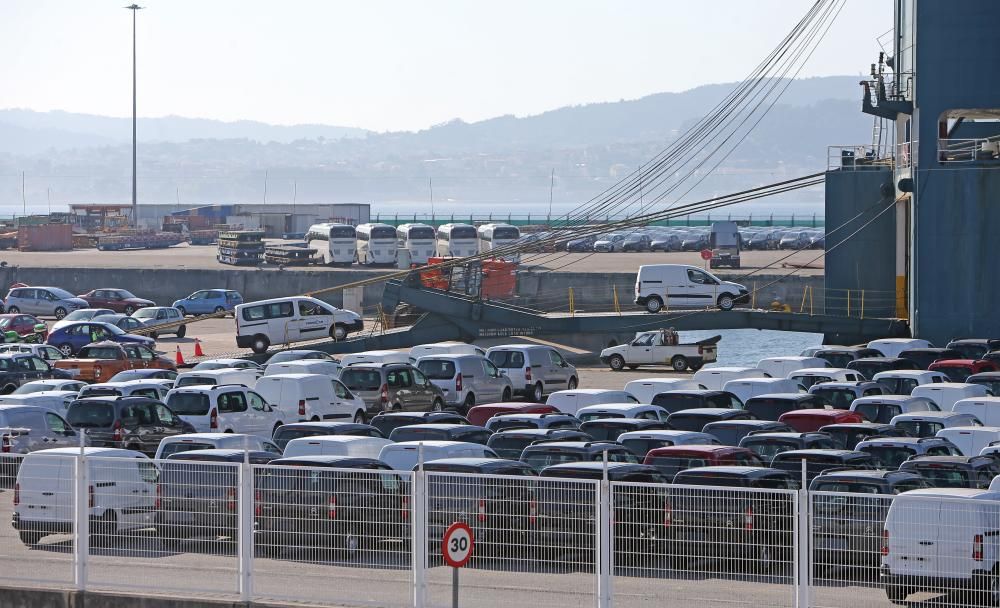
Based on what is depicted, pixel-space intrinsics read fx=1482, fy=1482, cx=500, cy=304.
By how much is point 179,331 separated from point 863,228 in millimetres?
26041

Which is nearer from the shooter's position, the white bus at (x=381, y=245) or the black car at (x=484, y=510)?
the black car at (x=484, y=510)

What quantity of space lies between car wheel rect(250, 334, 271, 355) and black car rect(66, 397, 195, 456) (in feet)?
67.9

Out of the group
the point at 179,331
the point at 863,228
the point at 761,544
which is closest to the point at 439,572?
the point at 761,544

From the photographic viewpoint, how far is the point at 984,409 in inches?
1069

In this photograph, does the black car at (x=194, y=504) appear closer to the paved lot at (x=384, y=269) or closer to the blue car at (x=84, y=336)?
the blue car at (x=84, y=336)

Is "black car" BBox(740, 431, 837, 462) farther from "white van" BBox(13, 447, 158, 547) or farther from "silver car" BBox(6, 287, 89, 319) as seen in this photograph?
"silver car" BBox(6, 287, 89, 319)

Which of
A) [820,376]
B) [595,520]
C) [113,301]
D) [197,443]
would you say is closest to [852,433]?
[820,376]

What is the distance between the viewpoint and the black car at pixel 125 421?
83.6 feet

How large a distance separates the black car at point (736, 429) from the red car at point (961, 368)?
38.8 feet

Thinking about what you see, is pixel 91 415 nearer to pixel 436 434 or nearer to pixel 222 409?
pixel 222 409

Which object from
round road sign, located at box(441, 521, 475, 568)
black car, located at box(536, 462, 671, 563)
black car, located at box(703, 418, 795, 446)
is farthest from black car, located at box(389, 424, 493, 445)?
round road sign, located at box(441, 521, 475, 568)

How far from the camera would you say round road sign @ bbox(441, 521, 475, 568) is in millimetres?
12195

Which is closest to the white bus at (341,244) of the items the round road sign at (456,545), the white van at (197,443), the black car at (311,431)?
the black car at (311,431)

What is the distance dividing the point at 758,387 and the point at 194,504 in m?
19.1
